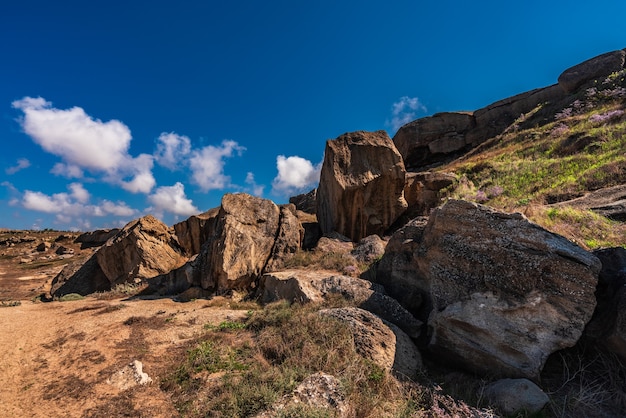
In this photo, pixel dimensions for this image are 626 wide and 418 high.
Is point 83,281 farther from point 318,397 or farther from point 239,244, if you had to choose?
point 318,397

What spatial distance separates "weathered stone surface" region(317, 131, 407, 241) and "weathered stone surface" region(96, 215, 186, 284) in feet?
38.5

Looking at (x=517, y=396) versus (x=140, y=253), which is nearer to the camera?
(x=517, y=396)

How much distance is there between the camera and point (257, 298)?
13766 mm

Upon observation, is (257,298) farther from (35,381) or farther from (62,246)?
(62,246)

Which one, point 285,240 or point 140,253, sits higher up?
point 140,253

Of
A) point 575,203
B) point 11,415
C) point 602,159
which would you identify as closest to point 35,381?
point 11,415

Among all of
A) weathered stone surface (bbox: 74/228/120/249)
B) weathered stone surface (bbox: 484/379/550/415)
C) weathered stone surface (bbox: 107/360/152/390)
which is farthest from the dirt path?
weathered stone surface (bbox: 74/228/120/249)

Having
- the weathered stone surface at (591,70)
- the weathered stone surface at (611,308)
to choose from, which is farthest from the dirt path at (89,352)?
the weathered stone surface at (591,70)

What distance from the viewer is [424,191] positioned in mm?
23734

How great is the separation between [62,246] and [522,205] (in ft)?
216

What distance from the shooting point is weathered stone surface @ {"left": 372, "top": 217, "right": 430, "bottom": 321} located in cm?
1011

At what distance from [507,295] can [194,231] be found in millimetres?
21691

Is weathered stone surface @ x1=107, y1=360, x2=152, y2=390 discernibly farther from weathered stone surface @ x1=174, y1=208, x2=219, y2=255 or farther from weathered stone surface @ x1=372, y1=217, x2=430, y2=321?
weathered stone surface @ x1=174, y1=208, x2=219, y2=255

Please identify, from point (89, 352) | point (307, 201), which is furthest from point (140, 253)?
point (307, 201)
